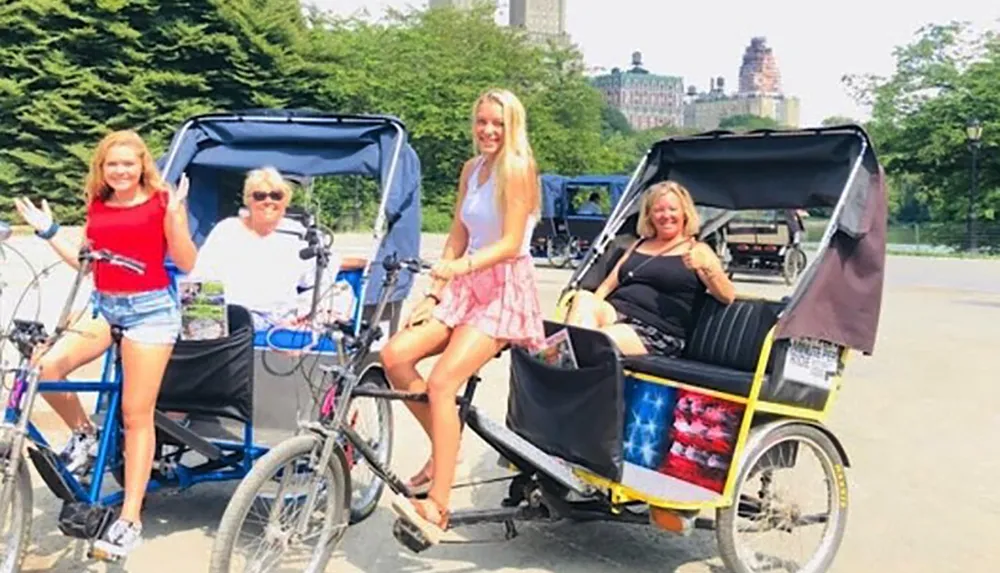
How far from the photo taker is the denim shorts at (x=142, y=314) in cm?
404

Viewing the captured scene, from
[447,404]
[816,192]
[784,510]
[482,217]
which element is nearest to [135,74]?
[816,192]

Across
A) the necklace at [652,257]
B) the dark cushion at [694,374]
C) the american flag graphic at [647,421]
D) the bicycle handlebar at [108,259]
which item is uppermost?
the bicycle handlebar at [108,259]

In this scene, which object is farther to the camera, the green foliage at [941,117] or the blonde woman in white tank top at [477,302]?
the green foliage at [941,117]

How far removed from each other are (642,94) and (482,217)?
16200 centimetres

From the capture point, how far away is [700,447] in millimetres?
4234

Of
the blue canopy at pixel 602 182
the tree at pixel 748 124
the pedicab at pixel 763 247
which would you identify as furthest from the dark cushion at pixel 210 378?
the blue canopy at pixel 602 182

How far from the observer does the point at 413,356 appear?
4.12 metres

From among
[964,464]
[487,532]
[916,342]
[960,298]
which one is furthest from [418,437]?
[960,298]

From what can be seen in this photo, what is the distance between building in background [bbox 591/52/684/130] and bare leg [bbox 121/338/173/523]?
14771cm

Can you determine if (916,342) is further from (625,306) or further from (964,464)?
(625,306)

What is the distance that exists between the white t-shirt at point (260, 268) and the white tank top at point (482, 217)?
41.2 inches

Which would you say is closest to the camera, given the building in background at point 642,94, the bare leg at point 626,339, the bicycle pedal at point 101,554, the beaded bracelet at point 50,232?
the bicycle pedal at point 101,554

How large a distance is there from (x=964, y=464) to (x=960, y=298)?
36.3 ft

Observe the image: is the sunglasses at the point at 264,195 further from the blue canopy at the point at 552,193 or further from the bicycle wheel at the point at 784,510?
the blue canopy at the point at 552,193
